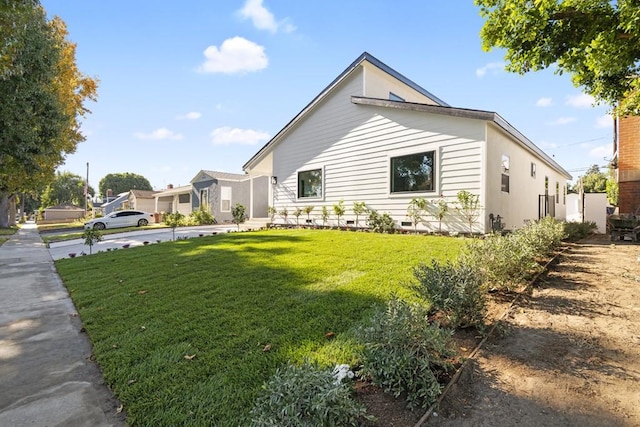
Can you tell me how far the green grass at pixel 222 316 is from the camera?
2.27 metres

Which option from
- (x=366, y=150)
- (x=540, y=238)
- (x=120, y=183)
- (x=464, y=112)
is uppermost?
(x=120, y=183)

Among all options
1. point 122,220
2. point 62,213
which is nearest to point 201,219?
point 122,220

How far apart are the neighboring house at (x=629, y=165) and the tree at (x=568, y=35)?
8.24 metres

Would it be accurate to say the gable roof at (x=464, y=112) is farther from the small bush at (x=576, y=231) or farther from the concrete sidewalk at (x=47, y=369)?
the concrete sidewalk at (x=47, y=369)

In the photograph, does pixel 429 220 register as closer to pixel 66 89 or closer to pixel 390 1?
pixel 390 1

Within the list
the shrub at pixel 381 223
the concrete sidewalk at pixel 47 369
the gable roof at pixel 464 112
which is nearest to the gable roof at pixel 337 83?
the gable roof at pixel 464 112

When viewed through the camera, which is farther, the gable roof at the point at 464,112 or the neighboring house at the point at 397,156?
the neighboring house at the point at 397,156

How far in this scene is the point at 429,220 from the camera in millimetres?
9727

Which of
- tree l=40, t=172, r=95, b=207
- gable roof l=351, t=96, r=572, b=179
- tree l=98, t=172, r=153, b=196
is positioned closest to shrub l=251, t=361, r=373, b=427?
gable roof l=351, t=96, r=572, b=179

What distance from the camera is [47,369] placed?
283 cm

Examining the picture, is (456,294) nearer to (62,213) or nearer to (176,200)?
(176,200)

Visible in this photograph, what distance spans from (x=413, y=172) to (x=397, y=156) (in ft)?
2.68

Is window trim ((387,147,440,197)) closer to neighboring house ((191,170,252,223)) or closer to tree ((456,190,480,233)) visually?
tree ((456,190,480,233))

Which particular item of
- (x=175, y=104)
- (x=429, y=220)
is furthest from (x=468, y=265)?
(x=175, y=104)
